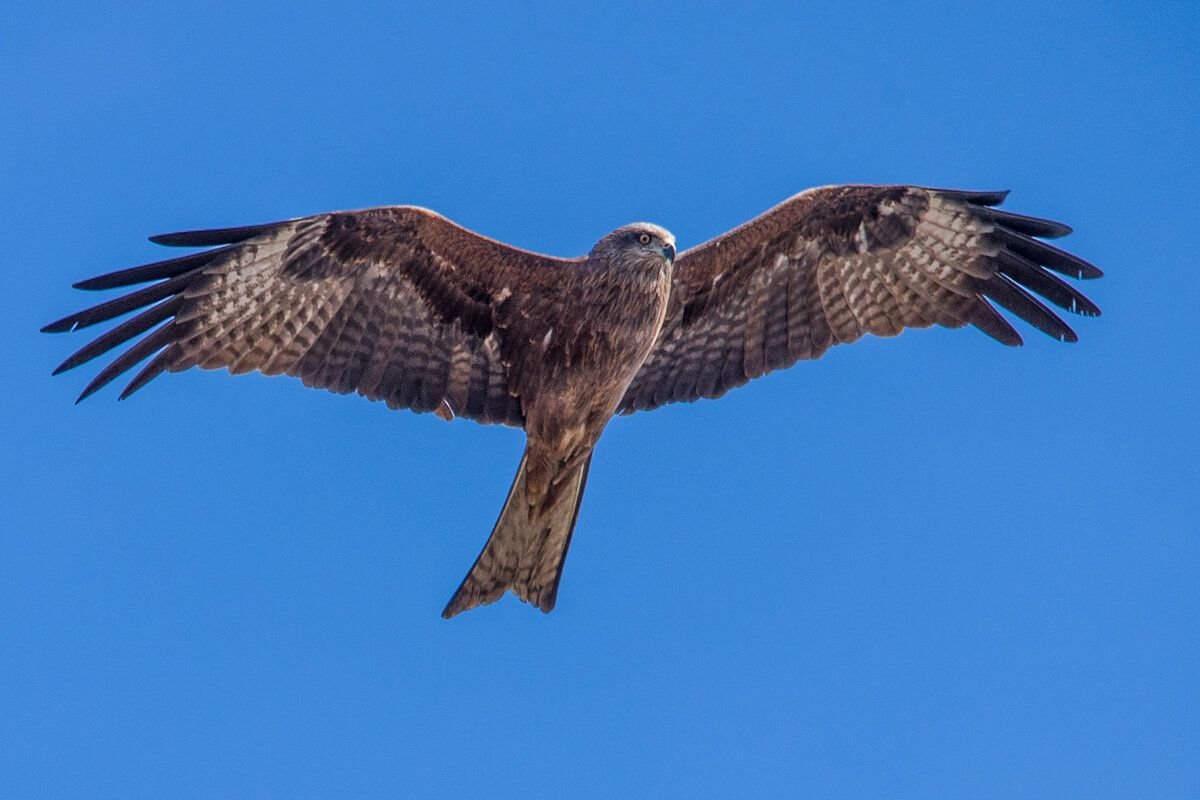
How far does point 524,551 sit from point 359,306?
1880 mm

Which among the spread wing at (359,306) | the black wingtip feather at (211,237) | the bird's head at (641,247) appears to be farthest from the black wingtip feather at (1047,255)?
the black wingtip feather at (211,237)

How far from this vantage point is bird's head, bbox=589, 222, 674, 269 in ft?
28.7

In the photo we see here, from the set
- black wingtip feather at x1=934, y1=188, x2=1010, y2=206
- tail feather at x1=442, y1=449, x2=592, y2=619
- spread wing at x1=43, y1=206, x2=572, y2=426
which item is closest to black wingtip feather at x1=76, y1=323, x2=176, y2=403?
spread wing at x1=43, y1=206, x2=572, y2=426

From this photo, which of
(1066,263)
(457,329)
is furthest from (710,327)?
(1066,263)

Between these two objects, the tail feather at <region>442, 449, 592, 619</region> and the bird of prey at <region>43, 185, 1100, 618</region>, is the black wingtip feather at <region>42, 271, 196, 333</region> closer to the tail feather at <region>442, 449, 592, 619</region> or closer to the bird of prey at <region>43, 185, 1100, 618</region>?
the bird of prey at <region>43, 185, 1100, 618</region>

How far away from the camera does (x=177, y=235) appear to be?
8.63 metres

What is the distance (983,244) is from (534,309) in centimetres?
294

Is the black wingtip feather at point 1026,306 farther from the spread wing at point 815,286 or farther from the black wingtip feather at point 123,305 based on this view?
the black wingtip feather at point 123,305

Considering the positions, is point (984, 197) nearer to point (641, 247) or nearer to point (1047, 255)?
point (1047, 255)

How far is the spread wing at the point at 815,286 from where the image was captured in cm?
960

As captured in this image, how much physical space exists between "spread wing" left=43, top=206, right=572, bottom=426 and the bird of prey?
0.04 feet

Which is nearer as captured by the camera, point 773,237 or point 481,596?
point 481,596

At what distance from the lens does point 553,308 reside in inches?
360

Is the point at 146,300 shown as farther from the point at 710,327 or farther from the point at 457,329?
the point at 710,327
